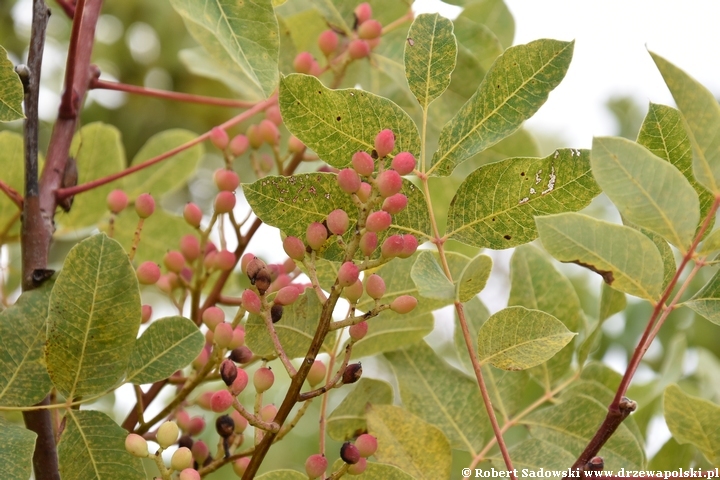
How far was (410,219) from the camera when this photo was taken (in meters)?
0.68

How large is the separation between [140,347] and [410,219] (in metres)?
0.26

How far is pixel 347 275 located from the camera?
1.78ft

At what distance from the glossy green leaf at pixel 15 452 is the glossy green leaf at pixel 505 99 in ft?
1.31

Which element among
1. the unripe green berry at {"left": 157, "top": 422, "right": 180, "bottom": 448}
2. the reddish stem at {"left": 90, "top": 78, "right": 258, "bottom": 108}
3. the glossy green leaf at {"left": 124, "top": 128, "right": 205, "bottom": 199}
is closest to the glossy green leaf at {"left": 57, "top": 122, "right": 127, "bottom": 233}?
the glossy green leaf at {"left": 124, "top": 128, "right": 205, "bottom": 199}

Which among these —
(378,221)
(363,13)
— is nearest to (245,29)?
(378,221)

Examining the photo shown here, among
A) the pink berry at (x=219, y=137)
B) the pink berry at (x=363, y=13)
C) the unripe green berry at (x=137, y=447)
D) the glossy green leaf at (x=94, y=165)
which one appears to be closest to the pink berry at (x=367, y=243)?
the unripe green berry at (x=137, y=447)

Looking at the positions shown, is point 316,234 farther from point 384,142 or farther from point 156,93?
point 156,93

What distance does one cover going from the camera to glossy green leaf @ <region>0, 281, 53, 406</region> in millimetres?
652

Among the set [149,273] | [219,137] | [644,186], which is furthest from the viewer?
[219,137]

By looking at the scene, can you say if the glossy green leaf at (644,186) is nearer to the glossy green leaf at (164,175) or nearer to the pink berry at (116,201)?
the pink berry at (116,201)

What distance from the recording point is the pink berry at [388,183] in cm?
56

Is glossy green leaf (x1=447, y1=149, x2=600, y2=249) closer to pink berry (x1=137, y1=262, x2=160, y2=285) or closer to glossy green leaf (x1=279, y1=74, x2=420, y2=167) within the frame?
glossy green leaf (x1=279, y1=74, x2=420, y2=167)

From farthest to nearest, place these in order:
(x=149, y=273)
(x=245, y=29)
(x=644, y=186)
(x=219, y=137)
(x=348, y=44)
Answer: (x=348, y=44)
(x=219, y=137)
(x=149, y=273)
(x=245, y=29)
(x=644, y=186)

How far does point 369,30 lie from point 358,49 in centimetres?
3
